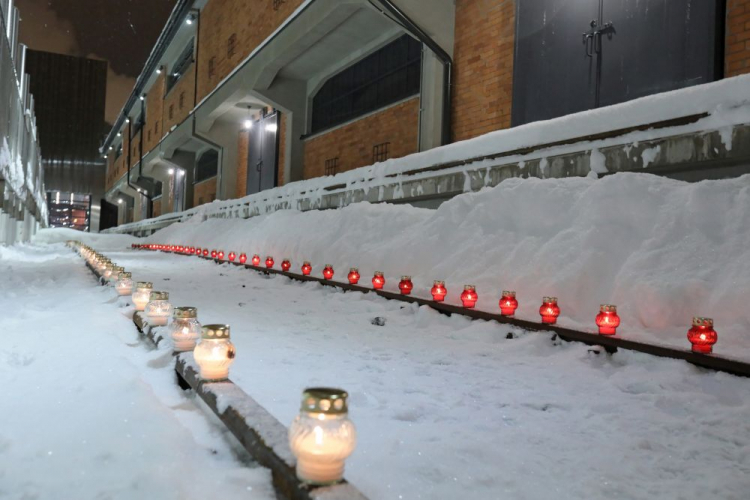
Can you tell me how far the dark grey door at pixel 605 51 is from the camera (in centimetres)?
736

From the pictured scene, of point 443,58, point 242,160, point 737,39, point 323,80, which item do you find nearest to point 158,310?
point 737,39

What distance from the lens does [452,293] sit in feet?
19.8

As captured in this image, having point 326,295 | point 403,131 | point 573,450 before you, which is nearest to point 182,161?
point 403,131

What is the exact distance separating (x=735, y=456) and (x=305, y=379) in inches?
93.2

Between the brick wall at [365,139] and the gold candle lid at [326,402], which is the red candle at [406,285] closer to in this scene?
the gold candle lid at [326,402]

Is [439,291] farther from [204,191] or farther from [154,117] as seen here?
[154,117]

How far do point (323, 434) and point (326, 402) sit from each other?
0.37ft

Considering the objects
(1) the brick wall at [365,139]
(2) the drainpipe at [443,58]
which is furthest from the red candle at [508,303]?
(1) the brick wall at [365,139]

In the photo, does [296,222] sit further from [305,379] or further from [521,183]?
[305,379]

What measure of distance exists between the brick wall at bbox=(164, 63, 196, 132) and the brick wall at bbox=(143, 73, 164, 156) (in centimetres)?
210

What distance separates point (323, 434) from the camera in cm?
168

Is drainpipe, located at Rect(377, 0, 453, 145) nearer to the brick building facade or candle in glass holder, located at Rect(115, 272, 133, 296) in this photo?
the brick building facade

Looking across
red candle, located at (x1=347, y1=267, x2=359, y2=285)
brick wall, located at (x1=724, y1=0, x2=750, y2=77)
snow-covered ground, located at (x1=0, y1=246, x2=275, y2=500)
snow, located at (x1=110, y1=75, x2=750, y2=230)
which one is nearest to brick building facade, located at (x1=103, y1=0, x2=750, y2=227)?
brick wall, located at (x1=724, y1=0, x2=750, y2=77)

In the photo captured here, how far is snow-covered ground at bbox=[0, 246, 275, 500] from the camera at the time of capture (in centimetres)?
196
